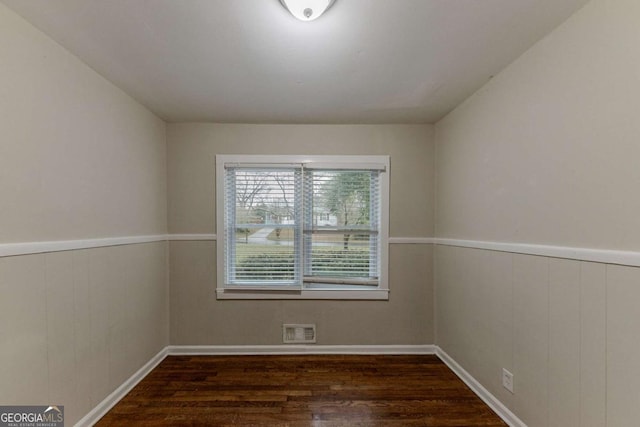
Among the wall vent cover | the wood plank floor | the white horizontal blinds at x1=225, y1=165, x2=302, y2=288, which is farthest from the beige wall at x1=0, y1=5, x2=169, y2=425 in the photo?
the wall vent cover

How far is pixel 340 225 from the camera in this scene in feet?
10.3

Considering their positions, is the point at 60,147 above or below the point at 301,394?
above

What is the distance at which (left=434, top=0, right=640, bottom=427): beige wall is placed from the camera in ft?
4.31

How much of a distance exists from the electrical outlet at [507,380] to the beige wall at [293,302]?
1.07 m

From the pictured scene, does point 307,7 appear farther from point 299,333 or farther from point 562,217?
point 299,333

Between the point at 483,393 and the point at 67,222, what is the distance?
9.87 feet

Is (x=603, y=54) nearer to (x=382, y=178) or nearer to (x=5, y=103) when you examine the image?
(x=382, y=178)

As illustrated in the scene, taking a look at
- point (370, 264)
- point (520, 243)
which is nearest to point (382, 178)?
point (370, 264)

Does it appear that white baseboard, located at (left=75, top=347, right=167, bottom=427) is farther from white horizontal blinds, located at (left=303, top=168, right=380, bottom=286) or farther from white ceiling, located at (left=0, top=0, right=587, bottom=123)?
white ceiling, located at (left=0, top=0, right=587, bottom=123)

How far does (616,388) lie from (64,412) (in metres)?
2.83

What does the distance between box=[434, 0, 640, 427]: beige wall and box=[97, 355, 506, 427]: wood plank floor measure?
374mm

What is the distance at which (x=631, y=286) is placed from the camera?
50.3 inches

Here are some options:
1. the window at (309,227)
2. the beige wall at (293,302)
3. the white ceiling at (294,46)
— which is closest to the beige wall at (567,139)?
the white ceiling at (294,46)

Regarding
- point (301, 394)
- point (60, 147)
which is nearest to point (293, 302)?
point (301, 394)
